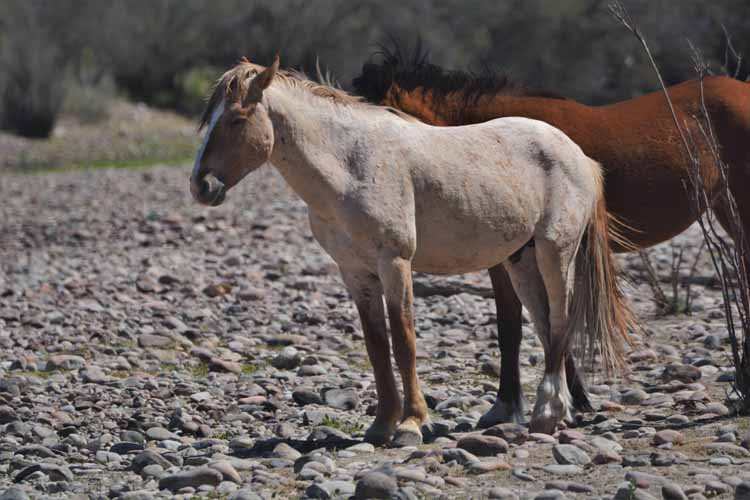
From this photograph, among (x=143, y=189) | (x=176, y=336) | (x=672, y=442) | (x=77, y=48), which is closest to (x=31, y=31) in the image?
(x=77, y=48)

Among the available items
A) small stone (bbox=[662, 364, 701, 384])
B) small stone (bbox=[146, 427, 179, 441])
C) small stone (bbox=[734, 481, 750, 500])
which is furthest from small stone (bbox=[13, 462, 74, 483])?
small stone (bbox=[662, 364, 701, 384])

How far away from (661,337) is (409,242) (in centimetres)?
361

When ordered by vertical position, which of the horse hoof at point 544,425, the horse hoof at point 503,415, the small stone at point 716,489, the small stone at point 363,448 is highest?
the horse hoof at point 503,415

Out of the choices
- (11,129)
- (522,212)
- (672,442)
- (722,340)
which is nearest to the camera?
(672,442)

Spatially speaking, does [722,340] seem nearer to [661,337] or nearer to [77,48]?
[661,337]

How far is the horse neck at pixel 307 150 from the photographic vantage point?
17.5 feet

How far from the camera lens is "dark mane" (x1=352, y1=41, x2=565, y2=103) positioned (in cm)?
616

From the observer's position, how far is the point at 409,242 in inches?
211

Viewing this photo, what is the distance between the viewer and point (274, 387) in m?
6.92

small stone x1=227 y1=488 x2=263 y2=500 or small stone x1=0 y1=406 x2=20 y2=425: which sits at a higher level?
small stone x1=0 y1=406 x2=20 y2=425

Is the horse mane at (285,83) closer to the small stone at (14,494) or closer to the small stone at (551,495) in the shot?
the small stone at (14,494)

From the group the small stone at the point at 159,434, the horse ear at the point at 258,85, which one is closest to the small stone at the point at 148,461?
the small stone at the point at 159,434

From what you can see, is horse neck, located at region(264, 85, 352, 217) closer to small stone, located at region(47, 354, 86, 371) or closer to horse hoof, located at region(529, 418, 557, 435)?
horse hoof, located at region(529, 418, 557, 435)

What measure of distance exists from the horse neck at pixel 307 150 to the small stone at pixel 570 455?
1469mm
